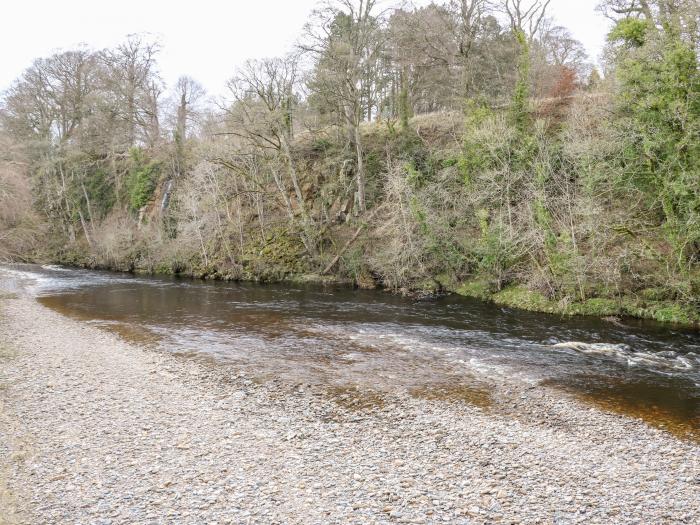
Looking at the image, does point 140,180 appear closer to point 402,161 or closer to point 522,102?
point 402,161

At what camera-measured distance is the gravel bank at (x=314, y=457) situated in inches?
289

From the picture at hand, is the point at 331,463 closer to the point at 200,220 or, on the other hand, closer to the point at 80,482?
the point at 80,482

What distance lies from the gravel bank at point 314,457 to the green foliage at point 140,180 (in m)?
39.0

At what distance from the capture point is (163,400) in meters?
11.9

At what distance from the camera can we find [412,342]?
57.3 ft

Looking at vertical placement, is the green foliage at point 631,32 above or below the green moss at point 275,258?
above

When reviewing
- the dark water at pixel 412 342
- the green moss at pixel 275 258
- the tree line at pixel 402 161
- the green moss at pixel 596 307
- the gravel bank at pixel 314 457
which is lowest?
the gravel bank at pixel 314 457

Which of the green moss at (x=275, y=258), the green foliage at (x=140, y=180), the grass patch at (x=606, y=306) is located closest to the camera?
the grass patch at (x=606, y=306)

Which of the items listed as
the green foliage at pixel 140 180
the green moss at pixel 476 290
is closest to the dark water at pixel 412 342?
the green moss at pixel 476 290

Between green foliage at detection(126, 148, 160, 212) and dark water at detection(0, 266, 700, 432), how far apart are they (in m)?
22.7

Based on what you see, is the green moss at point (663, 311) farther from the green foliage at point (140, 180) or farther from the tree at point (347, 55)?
the green foliage at point (140, 180)

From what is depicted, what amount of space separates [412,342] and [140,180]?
139 feet

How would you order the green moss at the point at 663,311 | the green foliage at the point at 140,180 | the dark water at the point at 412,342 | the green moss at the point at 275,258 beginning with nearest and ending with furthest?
the dark water at the point at 412,342
the green moss at the point at 663,311
the green moss at the point at 275,258
the green foliage at the point at 140,180

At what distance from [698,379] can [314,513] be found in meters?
11.9
